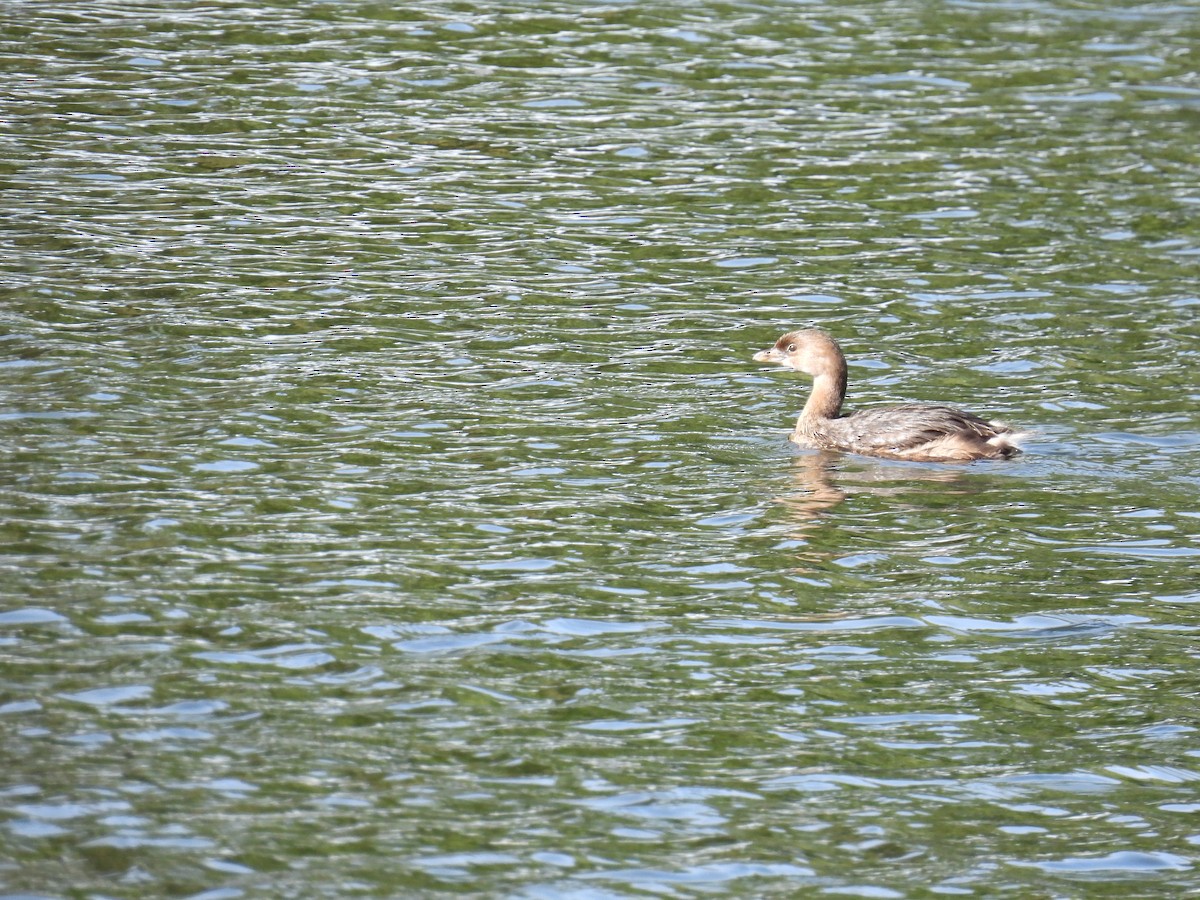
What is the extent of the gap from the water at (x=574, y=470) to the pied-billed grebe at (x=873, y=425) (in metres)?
0.19

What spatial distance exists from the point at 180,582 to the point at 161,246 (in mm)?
6835

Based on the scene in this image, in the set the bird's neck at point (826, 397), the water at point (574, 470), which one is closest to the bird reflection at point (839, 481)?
the water at point (574, 470)

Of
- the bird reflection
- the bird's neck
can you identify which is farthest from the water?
the bird's neck

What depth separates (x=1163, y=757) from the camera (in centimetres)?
970

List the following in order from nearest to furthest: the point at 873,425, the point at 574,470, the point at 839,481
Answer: the point at 574,470 → the point at 839,481 → the point at 873,425

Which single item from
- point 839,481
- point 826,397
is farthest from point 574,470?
point 826,397

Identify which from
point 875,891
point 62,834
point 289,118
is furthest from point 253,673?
point 289,118

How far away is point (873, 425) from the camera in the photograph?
1435 cm

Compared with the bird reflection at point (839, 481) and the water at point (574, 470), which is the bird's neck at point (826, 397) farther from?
the bird reflection at point (839, 481)

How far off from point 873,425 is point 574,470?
252cm

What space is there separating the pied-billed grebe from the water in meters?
0.19

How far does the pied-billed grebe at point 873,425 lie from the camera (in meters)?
13.8

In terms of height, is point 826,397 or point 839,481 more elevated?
point 826,397

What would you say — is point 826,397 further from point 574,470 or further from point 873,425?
point 574,470
